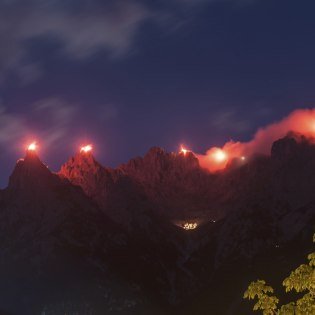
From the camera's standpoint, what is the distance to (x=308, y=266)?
30.0 m

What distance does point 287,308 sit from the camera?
30.9m

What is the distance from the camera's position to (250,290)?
103ft

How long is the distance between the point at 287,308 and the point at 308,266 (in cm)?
270

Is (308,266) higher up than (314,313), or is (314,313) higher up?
(308,266)

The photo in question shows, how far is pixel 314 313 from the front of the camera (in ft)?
94.1

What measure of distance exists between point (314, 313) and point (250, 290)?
3857 mm

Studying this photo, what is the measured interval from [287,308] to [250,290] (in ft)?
6.89

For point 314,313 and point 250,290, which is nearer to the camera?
point 314,313

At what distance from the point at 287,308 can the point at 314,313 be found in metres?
2.40

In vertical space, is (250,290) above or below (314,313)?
above

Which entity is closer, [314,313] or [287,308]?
[314,313]
